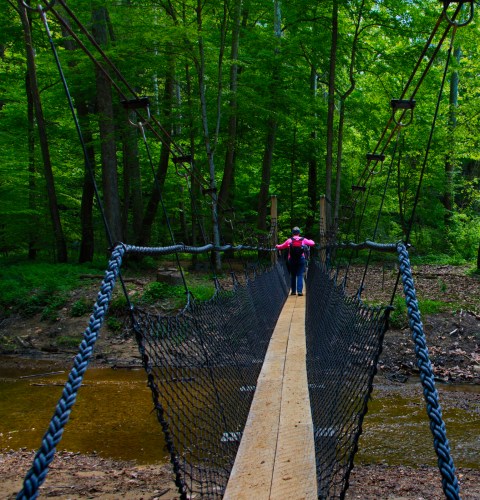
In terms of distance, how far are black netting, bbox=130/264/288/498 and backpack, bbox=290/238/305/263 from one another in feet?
8.15

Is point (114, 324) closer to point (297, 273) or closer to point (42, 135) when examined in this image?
point (297, 273)

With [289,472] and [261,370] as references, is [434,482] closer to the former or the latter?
[261,370]

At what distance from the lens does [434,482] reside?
257 cm

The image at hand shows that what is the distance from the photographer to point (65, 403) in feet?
2.32

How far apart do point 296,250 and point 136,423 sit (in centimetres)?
314

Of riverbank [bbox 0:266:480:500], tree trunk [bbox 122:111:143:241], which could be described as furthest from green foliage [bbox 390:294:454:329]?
tree trunk [bbox 122:111:143:241]

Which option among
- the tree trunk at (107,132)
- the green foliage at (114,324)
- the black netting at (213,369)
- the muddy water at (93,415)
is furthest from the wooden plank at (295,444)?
the tree trunk at (107,132)

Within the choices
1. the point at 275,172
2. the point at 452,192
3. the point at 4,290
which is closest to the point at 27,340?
the point at 4,290

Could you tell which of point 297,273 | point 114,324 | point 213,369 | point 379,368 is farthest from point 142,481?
point 297,273

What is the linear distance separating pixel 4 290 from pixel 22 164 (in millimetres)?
2826

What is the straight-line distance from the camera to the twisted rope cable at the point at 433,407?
73 cm

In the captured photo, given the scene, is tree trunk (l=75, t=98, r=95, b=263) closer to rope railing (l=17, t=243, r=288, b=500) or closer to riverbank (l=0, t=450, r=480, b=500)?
rope railing (l=17, t=243, r=288, b=500)

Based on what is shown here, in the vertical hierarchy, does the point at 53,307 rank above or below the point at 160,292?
below

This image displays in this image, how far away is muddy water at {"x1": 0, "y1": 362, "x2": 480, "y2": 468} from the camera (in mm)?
3190
